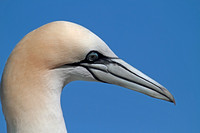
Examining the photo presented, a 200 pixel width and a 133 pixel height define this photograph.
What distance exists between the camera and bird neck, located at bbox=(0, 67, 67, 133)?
366 centimetres

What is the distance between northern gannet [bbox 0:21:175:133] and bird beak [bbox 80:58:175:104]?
20 centimetres

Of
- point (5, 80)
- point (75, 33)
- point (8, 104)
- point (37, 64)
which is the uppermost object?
point (75, 33)

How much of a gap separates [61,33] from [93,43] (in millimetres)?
403

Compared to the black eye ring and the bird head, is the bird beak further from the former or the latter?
the black eye ring

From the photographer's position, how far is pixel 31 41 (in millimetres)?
3799

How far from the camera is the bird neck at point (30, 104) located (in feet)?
12.0

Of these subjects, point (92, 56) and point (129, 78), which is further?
point (129, 78)

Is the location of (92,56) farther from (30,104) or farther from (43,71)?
(30,104)

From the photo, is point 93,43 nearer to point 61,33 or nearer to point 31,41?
point 61,33

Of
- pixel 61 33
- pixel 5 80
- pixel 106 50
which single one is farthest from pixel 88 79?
pixel 5 80

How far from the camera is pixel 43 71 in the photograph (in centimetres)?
375

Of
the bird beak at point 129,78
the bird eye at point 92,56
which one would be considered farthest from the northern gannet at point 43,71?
the bird beak at point 129,78

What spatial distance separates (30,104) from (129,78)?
1322 mm

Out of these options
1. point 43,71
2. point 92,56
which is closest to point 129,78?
point 92,56
